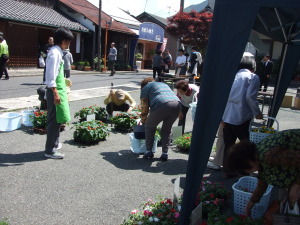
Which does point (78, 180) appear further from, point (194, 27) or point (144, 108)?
point (194, 27)

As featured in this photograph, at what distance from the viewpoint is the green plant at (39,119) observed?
6438 millimetres

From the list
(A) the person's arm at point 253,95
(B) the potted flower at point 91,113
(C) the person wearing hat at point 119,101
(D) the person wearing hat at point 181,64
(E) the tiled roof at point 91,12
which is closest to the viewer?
(A) the person's arm at point 253,95

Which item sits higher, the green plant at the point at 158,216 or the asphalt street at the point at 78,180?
the green plant at the point at 158,216

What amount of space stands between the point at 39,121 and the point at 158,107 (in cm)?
285

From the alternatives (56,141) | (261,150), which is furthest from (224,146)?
(56,141)

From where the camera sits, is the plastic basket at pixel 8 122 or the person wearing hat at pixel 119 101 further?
the person wearing hat at pixel 119 101

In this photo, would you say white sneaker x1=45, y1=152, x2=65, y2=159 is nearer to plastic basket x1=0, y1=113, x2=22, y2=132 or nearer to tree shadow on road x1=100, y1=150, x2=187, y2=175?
tree shadow on road x1=100, y1=150, x2=187, y2=175

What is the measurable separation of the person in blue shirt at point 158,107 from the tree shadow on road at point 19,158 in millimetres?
1753

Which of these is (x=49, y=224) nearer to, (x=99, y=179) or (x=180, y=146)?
(x=99, y=179)

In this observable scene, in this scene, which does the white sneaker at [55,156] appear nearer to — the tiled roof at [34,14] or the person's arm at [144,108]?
the person's arm at [144,108]

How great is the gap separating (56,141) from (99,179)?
124cm

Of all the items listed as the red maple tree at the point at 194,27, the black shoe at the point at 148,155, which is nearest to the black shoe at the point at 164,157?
the black shoe at the point at 148,155

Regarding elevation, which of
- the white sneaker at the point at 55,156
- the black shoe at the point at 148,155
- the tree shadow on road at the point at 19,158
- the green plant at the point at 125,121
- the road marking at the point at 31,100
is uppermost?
the green plant at the point at 125,121

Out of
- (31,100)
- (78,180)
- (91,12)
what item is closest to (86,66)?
(91,12)
